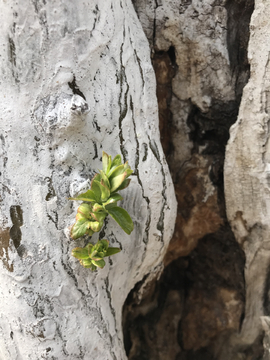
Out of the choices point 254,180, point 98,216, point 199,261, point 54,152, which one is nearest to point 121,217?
point 98,216

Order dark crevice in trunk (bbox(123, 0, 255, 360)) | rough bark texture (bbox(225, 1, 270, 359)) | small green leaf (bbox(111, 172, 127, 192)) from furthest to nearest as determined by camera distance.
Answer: dark crevice in trunk (bbox(123, 0, 255, 360)) < rough bark texture (bbox(225, 1, 270, 359)) < small green leaf (bbox(111, 172, 127, 192))

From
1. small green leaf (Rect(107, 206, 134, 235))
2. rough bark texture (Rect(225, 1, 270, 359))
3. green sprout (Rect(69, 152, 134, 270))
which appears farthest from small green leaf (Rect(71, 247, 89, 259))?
rough bark texture (Rect(225, 1, 270, 359))

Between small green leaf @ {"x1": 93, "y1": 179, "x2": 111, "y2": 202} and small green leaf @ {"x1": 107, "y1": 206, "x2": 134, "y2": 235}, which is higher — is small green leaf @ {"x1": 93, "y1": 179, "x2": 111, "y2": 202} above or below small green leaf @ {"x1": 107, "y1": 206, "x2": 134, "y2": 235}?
above

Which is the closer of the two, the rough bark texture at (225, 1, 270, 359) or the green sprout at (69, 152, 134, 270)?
the green sprout at (69, 152, 134, 270)

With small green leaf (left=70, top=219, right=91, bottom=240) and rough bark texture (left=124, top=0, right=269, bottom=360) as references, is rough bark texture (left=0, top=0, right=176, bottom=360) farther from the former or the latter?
rough bark texture (left=124, top=0, right=269, bottom=360)

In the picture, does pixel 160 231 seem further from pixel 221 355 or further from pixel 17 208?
pixel 221 355

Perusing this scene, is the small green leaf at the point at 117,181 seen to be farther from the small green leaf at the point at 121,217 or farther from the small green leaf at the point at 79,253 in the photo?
the small green leaf at the point at 79,253

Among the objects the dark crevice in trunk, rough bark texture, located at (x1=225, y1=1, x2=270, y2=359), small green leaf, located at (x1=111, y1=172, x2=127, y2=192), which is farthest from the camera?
the dark crevice in trunk

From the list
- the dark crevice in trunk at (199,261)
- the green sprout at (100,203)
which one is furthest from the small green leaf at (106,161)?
the dark crevice in trunk at (199,261)
